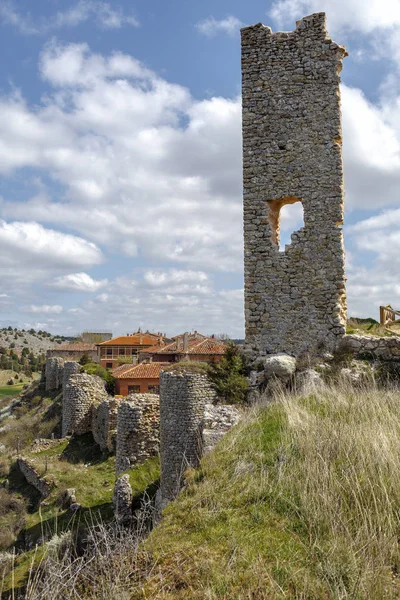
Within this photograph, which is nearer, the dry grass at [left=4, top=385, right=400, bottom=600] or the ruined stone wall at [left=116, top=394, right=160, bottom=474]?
the dry grass at [left=4, top=385, right=400, bottom=600]

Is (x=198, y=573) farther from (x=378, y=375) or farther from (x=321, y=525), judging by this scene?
(x=378, y=375)

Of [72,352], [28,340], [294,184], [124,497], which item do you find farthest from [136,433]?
[28,340]

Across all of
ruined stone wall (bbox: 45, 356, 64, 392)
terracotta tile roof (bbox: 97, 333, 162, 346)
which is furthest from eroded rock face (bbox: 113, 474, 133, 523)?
terracotta tile roof (bbox: 97, 333, 162, 346)

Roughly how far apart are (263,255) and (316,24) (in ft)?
16.1

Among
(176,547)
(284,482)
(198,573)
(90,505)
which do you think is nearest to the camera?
(198,573)

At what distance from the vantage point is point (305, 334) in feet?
34.4

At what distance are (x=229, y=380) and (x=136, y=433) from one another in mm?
5143

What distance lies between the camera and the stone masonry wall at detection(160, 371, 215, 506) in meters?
9.64

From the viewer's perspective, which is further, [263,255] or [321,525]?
[263,255]

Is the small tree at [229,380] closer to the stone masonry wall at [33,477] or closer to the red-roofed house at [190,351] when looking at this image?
the stone masonry wall at [33,477]

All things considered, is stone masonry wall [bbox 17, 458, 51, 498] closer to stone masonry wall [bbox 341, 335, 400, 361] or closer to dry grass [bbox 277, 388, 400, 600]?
stone masonry wall [bbox 341, 335, 400, 361]

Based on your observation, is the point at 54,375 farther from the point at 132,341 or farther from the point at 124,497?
the point at 124,497

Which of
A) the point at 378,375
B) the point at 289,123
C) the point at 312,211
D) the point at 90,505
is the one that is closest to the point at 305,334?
the point at 378,375

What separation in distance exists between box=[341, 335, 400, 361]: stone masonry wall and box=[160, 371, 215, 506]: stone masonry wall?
2.90 meters
